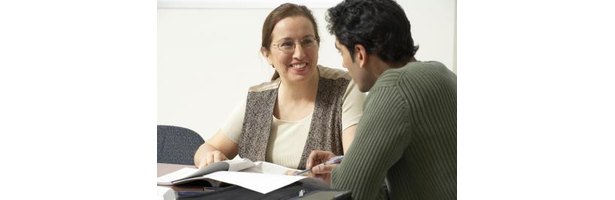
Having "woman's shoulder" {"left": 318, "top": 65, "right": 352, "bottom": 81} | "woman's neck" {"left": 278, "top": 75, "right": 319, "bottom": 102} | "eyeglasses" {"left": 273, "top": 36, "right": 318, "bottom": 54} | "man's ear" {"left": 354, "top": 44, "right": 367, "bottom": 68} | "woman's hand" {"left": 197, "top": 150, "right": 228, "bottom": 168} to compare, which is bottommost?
"woman's hand" {"left": 197, "top": 150, "right": 228, "bottom": 168}

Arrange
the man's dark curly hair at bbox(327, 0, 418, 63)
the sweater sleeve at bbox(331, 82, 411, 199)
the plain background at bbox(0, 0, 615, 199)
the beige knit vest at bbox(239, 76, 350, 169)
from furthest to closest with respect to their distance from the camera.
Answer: the beige knit vest at bbox(239, 76, 350, 169), the man's dark curly hair at bbox(327, 0, 418, 63), the sweater sleeve at bbox(331, 82, 411, 199), the plain background at bbox(0, 0, 615, 199)

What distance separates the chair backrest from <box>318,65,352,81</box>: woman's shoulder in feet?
0.94

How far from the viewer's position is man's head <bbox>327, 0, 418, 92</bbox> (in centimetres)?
Result: 94

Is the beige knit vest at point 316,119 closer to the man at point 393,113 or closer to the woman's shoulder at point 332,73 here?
the woman's shoulder at point 332,73

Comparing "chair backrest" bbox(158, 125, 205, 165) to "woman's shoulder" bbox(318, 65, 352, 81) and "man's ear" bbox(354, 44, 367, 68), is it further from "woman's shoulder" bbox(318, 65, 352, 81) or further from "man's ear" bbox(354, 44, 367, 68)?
"man's ear" bbox(354, 44, 367, 68)

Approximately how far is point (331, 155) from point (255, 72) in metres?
0.20

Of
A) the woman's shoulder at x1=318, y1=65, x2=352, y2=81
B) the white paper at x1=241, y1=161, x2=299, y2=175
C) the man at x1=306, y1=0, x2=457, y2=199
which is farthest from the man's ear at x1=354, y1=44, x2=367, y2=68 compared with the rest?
the white paper at x1=241, y1=161, x2=299, y2=175

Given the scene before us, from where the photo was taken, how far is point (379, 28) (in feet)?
3.09

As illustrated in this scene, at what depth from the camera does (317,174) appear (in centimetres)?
101

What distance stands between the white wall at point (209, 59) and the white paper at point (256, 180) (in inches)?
8.6
